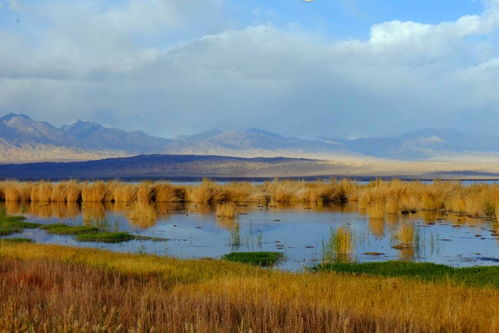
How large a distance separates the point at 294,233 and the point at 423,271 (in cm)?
884

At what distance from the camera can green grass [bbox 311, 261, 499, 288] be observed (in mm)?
13031

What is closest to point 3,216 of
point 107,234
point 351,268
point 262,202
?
point 107,234

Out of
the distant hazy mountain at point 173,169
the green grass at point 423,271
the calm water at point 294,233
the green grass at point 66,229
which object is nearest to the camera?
the green grass at point 423,271

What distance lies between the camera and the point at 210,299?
7.72 m

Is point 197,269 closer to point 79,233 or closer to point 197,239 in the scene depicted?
point 197,239

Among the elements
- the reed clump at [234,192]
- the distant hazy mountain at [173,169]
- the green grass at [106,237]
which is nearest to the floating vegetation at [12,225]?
the green grass at [106,237]

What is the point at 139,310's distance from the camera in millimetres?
6836

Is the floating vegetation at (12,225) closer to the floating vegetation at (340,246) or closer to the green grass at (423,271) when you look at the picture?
the floating vegetation at (340,246)

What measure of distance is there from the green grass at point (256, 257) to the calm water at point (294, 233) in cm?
38

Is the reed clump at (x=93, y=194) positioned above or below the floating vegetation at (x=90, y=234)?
above

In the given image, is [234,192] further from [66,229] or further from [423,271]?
[423,271]

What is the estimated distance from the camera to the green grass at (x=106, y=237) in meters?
21.1

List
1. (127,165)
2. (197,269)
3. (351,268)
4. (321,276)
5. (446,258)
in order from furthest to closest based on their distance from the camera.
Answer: (127,165), (446,258), (351,268), (197,269), (321,276)

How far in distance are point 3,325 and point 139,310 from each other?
4.86 ft
